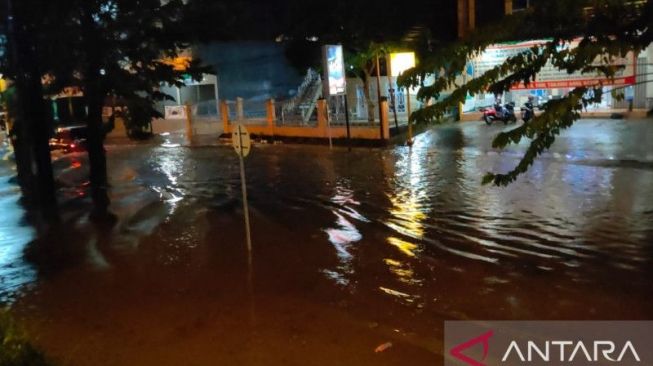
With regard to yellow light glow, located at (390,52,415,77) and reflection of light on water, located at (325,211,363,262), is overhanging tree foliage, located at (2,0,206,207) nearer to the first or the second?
reflection of light on water, located at (325,211,363,262)

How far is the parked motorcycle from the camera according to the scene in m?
23.3

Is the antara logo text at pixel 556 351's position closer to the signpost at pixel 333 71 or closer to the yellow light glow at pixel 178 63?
the yellow light glow at pixel 178 63

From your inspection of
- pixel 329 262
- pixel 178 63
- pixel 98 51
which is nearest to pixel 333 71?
pixel 178 63

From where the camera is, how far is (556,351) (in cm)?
531

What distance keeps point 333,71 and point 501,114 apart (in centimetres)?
735

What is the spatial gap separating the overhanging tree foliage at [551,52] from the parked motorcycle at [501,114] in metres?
17.9

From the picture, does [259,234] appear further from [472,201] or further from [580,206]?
[580,206]

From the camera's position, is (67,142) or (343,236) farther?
(67,142)

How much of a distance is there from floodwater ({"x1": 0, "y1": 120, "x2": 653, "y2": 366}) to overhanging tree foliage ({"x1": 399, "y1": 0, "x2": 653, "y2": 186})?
1.94 metres

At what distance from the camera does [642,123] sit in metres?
20.7

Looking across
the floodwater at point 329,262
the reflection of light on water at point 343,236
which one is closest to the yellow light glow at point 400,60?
the floodwater at point 329,262

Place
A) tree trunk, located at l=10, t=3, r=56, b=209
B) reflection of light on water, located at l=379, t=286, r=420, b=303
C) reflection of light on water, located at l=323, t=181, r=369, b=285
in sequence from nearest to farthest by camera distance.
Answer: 1. reflection of light on water, located at l=379, t=286, r=420, b=303
2. reflection of light on water, located at l=323, t=181, r=369, b=285
3. tree trunk, located at l=10, t=3, r=56, b=209

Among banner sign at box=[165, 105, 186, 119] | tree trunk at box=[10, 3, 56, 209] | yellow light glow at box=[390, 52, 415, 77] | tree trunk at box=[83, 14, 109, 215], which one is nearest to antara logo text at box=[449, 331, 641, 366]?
tree trunk at box=[83, 14, 109, 215]

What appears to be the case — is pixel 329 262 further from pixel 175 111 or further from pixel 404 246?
pixel 175 111
